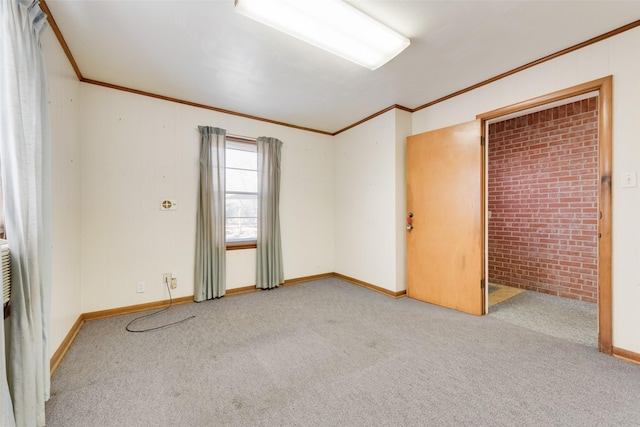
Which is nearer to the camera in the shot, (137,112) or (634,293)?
(634,293)

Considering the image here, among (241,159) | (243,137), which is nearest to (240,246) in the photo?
(241,159)

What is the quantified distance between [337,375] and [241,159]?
3.01 metres

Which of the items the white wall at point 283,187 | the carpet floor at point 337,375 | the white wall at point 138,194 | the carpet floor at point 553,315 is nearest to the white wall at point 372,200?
the white wall at point 283,187

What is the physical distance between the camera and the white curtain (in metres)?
1.27

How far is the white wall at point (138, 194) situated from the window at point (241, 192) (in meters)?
0.20

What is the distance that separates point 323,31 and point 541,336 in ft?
10.3

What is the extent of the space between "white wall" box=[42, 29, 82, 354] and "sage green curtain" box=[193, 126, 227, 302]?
113cm

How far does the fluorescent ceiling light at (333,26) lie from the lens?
1.75 m

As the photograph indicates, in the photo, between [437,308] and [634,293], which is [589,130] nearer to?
[634,293]

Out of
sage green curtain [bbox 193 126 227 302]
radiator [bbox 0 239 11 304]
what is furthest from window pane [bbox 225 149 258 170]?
radiator [bbox 0 239 11 304]

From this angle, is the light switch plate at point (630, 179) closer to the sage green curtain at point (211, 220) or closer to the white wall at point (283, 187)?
the white wall at point (283, 187)

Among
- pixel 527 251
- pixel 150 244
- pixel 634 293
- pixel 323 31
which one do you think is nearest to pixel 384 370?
pixel 634 293

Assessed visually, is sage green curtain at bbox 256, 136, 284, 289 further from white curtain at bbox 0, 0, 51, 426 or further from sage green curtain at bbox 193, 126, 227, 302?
white curtain at bbox 0, 0, 51, 426

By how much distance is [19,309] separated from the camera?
1.28 metres
